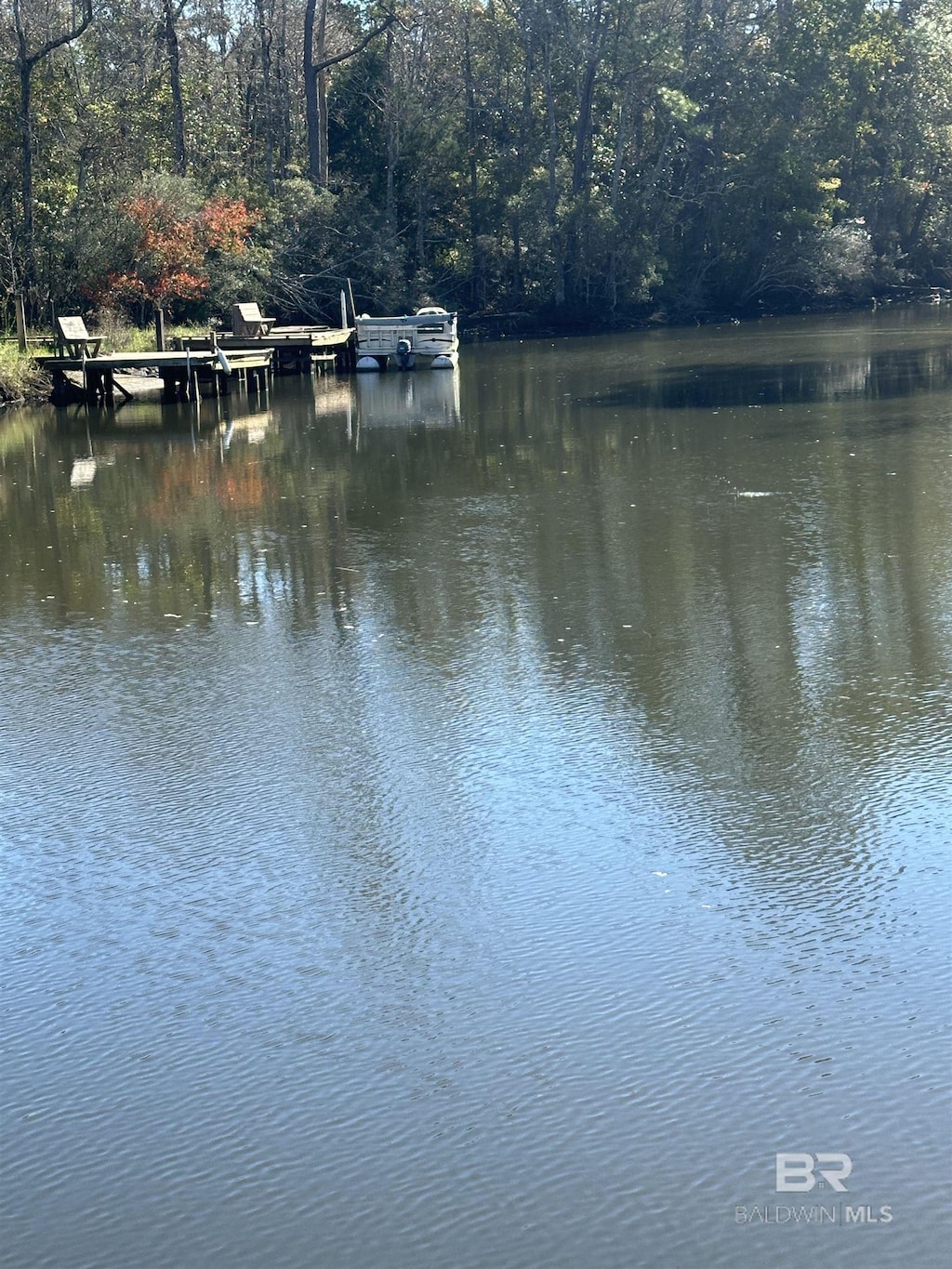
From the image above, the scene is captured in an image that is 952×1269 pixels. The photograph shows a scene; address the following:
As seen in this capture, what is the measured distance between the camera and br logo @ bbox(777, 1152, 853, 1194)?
4.90 m

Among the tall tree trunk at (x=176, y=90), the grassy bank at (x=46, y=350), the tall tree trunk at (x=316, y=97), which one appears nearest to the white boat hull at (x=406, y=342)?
the grassy bank at (x=46, y=350)

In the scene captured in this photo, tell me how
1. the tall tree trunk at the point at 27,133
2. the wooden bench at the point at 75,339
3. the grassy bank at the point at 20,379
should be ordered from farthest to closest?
the tall tree trunk at the point at 27,133, the wooden bench at the point at 75,339, the grassy bank at the point at 20,379

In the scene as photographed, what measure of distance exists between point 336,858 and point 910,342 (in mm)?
33195

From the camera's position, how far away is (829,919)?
6625mm

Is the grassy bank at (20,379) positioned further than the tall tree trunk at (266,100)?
No

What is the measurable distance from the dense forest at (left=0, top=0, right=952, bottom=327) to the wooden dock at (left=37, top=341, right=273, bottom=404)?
340 inches

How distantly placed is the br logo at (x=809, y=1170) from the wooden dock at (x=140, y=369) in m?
27.0

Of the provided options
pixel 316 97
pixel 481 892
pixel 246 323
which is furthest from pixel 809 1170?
pixel 316 97

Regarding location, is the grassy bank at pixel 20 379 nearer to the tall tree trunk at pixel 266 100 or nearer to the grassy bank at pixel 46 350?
the grassy bank at pixel 46 350

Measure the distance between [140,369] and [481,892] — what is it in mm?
25989

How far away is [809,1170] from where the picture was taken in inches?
195

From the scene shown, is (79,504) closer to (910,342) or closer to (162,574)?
(162,574)

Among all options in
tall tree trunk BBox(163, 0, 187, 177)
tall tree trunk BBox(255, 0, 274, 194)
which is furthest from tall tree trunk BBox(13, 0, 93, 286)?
tall tree trunk BBox(255, 0, 274, 194)

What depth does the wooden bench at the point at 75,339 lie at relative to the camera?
30.6 m
